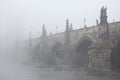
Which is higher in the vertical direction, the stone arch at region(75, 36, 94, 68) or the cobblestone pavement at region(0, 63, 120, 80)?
the stone arch at region(75, 36, 94, 68)

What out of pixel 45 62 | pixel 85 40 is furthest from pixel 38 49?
pixel 85 40

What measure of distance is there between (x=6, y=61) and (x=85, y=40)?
14.6 m

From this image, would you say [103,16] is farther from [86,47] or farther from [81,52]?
[81,52]

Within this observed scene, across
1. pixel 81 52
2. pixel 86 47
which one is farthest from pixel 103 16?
pixel 81 52

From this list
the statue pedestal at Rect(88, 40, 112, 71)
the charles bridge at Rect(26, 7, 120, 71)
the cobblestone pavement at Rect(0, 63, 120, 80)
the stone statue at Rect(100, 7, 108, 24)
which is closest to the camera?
the cobblestone pavement at Rect(0, 63, 120, 80)

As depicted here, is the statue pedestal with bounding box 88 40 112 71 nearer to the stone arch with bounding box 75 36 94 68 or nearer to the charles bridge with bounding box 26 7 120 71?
the charles bridge with bounding box 26 7 120 71

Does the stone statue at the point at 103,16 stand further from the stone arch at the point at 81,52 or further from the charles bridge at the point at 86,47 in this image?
the stone arch at the point at 81,52

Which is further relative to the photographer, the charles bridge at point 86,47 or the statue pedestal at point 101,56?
the charles bridge at point 86,47

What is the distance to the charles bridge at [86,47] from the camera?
2630cm

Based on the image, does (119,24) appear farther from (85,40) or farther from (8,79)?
(8,79)

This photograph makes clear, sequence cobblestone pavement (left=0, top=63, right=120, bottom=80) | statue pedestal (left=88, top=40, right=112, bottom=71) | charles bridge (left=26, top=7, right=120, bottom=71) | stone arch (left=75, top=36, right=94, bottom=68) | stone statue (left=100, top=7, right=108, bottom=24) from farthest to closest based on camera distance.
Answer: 1. stone arch (left=75, top=36, right=94, bottom=68)
2. stone statue (left=100, top=7, right=108, bottom=24)
3. charles bridge (left=26, top=7, right=120, bottom=71)
4. statue pedestal (left=88, top=40, right=112, bottom=71)
5. cobblestone pavement (left=0, top=63, right=120, bottom=80)

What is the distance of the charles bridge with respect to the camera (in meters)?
26.3

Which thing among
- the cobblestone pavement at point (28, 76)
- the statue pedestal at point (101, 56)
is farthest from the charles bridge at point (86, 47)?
the cobblestone pavement at point (28, 76)

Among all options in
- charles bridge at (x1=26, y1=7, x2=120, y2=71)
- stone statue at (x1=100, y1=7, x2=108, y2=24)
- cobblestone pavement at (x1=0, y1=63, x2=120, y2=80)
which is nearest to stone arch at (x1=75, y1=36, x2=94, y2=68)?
charles bridge at (x1=26, y1=7, x2=120, y2=71)
